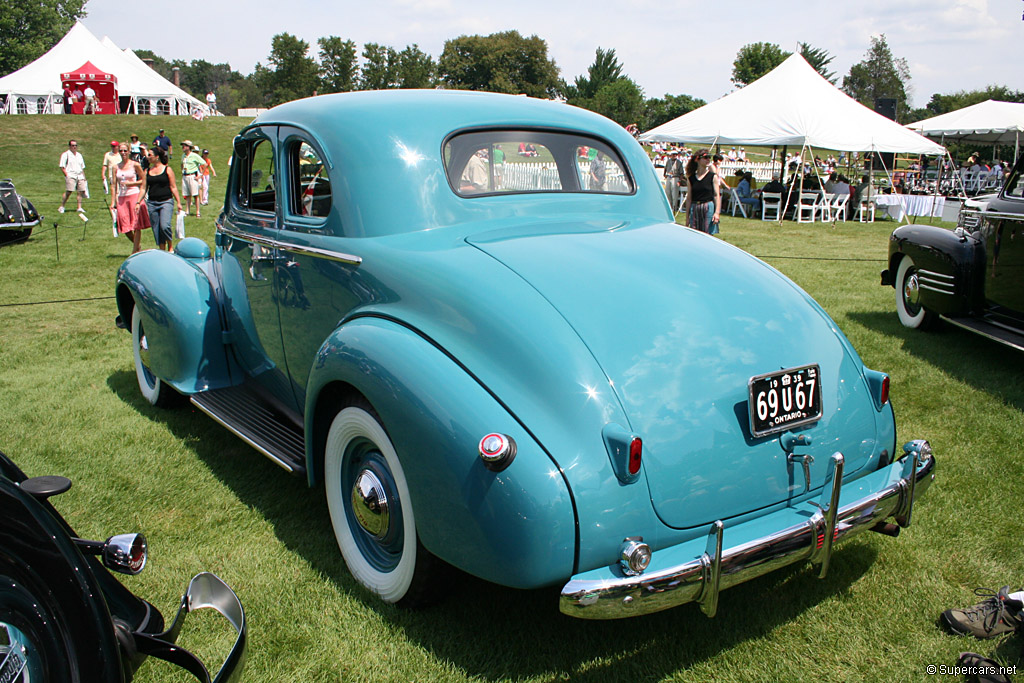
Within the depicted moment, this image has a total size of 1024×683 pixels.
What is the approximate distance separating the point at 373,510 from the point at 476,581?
57 centimetres

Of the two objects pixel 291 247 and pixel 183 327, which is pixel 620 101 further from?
pixel 291 247

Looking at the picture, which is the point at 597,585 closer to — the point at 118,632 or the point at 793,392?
the point at 793,392

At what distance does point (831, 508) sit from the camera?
2.48m

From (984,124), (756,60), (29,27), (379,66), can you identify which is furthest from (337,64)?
(984,124)

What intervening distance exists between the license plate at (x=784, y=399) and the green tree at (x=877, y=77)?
4834 inches

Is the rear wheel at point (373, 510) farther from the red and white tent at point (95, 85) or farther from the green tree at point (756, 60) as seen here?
the green tree at point (756, 60)

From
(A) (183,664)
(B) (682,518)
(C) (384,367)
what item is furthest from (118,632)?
(B) (682,518)

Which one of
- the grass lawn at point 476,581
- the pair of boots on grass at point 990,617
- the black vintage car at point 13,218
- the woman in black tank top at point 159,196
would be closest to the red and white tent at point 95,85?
the black vintage car at point 13,218

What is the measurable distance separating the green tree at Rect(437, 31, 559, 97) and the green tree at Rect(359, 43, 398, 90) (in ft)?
23.8

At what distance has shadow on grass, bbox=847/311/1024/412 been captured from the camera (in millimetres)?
5539

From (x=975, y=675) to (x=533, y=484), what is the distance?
5.53 ft

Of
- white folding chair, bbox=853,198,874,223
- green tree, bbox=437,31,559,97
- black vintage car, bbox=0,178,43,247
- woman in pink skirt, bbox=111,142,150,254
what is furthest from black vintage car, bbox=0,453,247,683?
green tree, bbox=437,31,559,97

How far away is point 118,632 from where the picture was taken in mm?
1870

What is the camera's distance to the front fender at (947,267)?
6.21m
